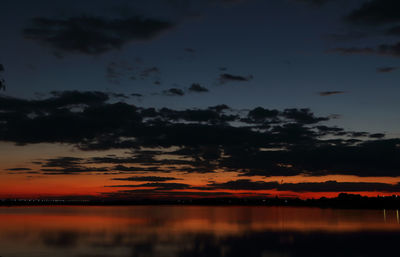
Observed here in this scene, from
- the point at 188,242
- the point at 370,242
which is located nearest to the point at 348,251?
the point at 370,242

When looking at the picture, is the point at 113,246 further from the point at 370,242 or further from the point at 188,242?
the point at 370,242

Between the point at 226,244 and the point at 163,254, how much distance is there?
12.6m

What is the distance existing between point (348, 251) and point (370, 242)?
474 inches

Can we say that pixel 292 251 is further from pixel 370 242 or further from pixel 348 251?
pixel 370 242

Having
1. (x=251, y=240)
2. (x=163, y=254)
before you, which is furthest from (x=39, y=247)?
(x=251, y=240)

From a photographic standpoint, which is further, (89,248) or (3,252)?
(89,248)

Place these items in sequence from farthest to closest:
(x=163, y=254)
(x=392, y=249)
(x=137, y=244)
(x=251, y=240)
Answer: (x=251, y=240) < (x=137, y=244) < (x=392, y=249) < (x=163, y=254)

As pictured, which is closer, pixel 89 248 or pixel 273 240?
pixel 89 248

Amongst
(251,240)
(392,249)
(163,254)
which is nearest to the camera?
(163,254)

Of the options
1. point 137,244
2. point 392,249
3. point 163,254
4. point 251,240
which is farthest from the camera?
point 251,240

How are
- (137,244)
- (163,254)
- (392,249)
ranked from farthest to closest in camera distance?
(137,244), (392,249), (163,254)

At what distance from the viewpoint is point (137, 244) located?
5731cm

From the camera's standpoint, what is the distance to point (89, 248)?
5353 centimetres

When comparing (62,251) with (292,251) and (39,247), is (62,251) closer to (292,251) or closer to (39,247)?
(39,247)
